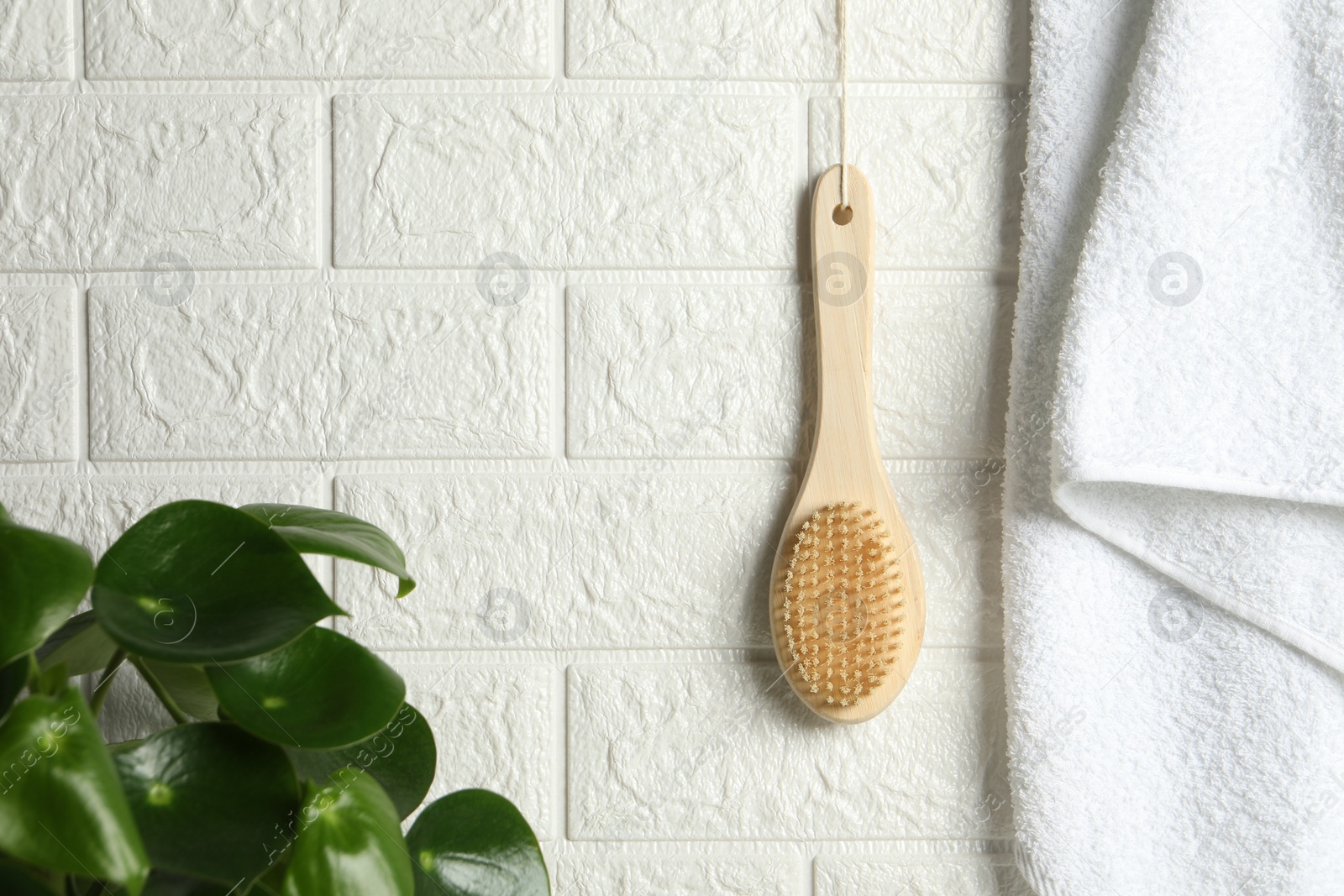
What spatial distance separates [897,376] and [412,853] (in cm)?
43

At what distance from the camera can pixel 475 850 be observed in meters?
0.44

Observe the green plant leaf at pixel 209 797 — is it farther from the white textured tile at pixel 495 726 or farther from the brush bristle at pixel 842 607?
the brush bristle at pixel 842 607

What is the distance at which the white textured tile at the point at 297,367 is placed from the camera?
0.60m

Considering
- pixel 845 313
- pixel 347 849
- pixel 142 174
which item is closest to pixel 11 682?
pixel 347 849

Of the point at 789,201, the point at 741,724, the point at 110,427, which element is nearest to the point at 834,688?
the point at 741,724

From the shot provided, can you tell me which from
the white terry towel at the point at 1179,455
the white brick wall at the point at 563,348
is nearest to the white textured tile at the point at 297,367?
the white brick wall at the point at 563,348

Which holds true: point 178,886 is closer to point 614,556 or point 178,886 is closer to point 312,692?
point 312,692

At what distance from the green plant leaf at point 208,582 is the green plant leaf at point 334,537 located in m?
0.02

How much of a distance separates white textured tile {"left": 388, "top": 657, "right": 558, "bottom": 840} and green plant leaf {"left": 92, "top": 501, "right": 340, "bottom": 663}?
9.8 inches

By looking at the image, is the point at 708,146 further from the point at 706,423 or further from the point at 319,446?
the point at 319,446

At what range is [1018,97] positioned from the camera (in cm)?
61

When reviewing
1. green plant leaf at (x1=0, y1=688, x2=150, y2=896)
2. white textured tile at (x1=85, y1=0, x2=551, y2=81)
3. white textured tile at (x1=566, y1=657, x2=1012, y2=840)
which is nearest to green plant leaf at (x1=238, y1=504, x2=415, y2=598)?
green plant leaf at (x1=0, y1=688, x2=150, y2=896)

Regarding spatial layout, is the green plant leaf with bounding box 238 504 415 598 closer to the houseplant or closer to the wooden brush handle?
the houseplant

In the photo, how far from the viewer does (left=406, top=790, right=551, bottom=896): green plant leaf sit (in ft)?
1.41
